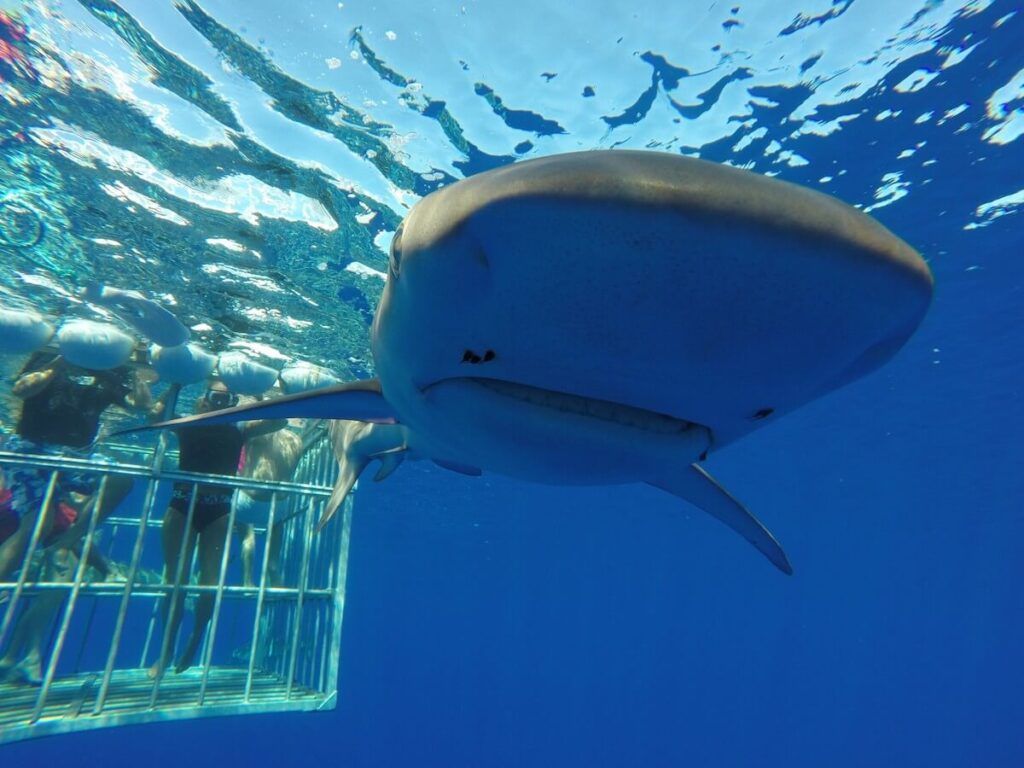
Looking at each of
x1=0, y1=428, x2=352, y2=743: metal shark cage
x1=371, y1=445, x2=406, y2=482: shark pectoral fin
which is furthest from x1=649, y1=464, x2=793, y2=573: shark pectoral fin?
x1=0, y1=428, x2=352, y2=743: metal shark cage

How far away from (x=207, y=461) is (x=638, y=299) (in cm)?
987

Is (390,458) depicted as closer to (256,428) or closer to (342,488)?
(342,488)

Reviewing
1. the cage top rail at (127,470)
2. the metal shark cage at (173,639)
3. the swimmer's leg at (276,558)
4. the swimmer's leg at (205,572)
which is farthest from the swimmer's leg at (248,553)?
the cage top rail at (127,470)

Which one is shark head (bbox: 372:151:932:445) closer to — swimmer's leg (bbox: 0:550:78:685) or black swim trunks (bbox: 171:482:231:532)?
black swim trunks (bbox: 171:482:231:532)

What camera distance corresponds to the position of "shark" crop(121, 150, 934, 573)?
1288 millimetres

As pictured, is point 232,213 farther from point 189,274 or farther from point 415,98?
point 415,98

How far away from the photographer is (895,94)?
8938 millimetres

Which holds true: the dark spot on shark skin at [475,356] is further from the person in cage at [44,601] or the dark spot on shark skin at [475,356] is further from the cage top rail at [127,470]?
the person in cage at [44,601]

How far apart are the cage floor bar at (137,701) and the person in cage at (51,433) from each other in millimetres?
2673

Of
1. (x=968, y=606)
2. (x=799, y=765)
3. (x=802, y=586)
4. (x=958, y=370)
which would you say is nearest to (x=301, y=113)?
(x=958, y=370)

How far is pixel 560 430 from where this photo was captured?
94.0 inches

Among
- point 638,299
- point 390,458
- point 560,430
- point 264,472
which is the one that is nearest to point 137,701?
point 390,458

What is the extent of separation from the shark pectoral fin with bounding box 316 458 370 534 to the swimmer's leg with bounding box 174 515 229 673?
3.11m

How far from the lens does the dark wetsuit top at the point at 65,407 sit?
32.5 feet
